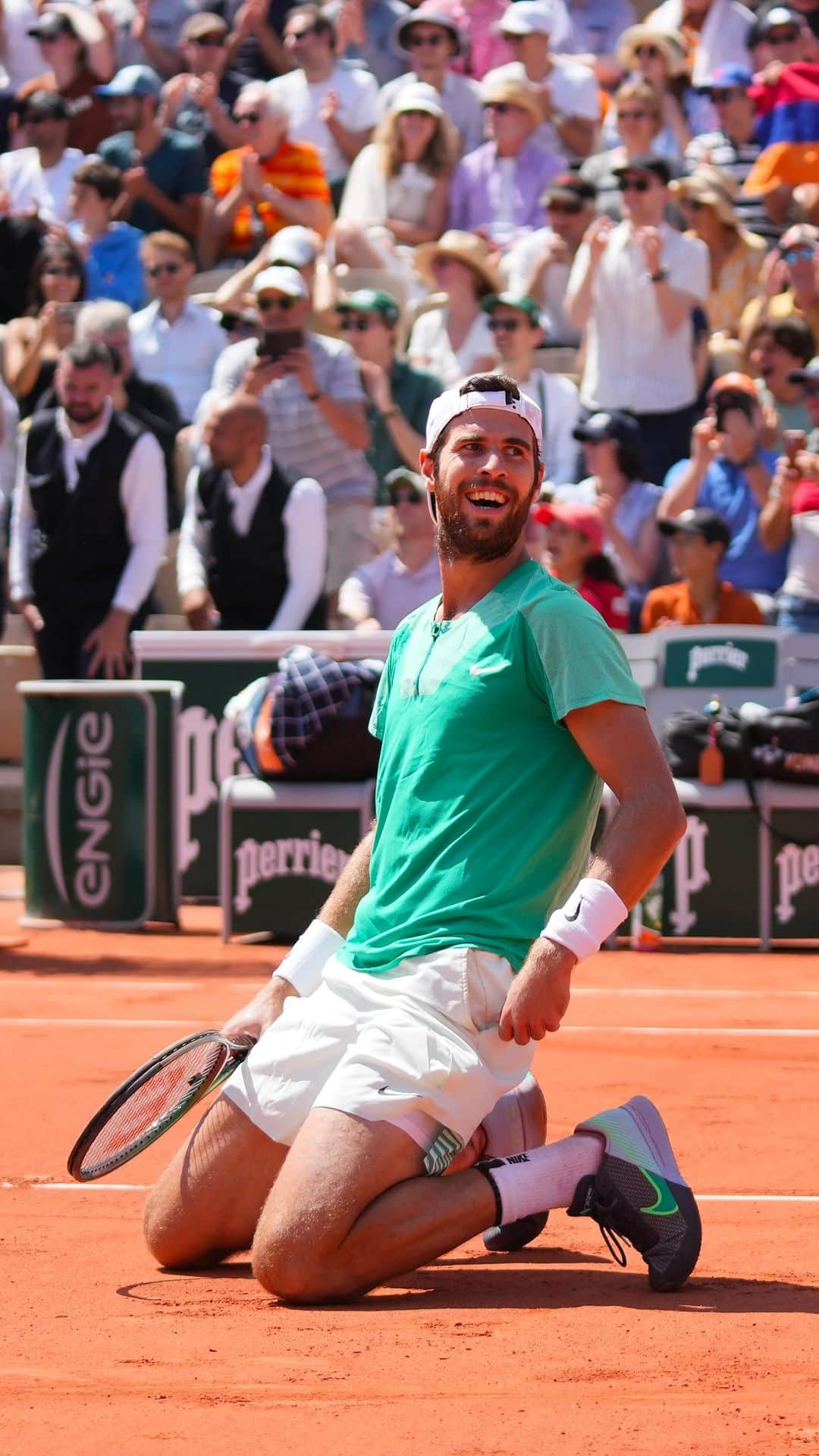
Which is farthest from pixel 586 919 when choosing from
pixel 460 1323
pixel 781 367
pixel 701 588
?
pixel 781 367

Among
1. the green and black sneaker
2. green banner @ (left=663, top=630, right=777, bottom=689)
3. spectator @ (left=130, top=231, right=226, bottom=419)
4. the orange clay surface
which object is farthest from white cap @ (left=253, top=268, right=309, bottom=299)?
the green and black sneaker

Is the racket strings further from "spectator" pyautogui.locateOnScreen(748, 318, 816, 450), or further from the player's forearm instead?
"spectator" pyautogui.locateOnScreen(748, 318, 816, 450)

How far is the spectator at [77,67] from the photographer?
14.6m

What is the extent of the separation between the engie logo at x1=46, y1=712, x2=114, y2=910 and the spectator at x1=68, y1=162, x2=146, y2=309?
14.1ft

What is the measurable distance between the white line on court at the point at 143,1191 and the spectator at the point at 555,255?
7679 mm

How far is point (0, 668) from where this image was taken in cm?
1130

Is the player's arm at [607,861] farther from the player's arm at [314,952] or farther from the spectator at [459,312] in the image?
the spectator at [459,312]

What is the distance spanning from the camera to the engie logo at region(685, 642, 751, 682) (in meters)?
9.49

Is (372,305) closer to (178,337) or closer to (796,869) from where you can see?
(178,337)

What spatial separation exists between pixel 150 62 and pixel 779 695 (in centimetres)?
776

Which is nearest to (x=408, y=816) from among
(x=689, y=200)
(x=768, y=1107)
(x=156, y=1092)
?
(x=156, y=1092)

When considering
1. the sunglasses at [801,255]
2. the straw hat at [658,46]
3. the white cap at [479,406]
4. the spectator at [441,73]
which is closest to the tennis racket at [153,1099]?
the white cap at [479,406]

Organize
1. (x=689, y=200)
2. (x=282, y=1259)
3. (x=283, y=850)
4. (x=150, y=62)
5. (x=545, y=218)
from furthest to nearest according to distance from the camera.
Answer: (x=150, y=62)
(x=545, y=218)
(x=689, y=200)
(x=283, y=850)
(x=282, y=1259)

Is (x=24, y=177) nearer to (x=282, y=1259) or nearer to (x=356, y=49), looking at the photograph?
(x=356, y=49)
